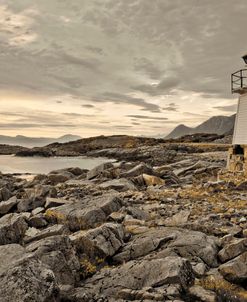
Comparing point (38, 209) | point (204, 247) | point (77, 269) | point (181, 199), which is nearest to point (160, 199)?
point (181, 199)

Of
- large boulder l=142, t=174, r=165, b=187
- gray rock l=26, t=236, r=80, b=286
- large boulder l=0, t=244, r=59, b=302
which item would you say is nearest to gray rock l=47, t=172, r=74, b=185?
large boulder l=142, t=174, r=165, b=187

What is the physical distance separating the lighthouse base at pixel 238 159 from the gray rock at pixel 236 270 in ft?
64.3

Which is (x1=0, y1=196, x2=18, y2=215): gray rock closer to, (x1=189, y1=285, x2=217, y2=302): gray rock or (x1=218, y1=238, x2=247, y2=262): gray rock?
(x1=218, y1=238, x2=247, y2=262): gray rock

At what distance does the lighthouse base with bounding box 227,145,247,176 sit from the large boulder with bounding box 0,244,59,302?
2377 cm

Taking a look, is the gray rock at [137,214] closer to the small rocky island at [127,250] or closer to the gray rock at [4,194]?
the small rocky island at [127,250]

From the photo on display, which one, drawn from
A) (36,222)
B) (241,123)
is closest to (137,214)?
(36,222)

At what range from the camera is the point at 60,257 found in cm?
962

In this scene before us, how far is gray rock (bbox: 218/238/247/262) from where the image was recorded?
35.6 feet

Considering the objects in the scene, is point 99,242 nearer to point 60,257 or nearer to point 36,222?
point 60,257

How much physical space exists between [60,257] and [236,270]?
4975 millimetres

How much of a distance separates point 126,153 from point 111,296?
86.6m

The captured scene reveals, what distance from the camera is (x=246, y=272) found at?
9617mm

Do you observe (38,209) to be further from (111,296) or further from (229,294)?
(229,294)

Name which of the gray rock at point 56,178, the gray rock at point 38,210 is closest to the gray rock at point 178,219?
the gray rock at point 38,210
